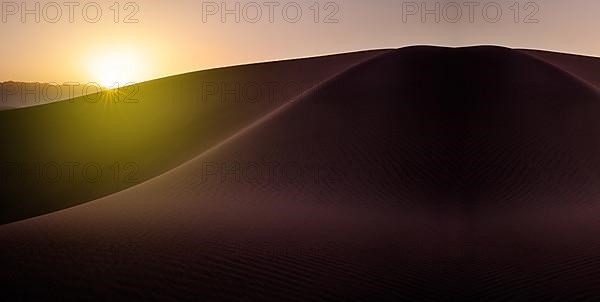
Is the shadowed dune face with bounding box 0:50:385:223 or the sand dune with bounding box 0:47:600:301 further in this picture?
the shadowed dune face with bounding box 0:50:385:223

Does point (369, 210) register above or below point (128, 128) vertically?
below

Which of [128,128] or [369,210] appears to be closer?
[369,210]

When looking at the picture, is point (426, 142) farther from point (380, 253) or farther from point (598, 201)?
point (380, 253)

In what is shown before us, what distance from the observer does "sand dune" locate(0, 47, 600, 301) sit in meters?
6.02

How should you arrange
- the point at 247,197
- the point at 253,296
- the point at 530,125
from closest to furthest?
the point at 253,296, the point at 247,197, the point at 530,125

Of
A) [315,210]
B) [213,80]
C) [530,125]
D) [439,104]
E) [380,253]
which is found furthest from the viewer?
[213,80]

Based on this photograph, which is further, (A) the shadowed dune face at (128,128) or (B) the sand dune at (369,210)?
(A) the shadowed dune face at (128,128)

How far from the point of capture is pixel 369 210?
33.4 feet

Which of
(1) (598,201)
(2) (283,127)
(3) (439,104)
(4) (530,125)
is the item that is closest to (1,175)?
(2) (283,127)

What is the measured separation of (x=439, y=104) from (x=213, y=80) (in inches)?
692

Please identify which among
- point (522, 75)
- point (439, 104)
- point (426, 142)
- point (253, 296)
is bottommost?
point (253, 296)

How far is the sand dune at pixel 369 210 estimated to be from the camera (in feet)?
19.7

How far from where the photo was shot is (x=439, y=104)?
17062 mm

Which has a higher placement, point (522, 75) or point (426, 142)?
point (522, 75)
